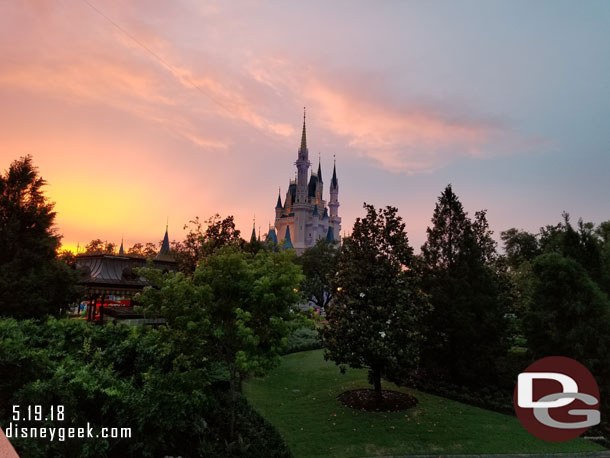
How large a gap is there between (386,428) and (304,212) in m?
118

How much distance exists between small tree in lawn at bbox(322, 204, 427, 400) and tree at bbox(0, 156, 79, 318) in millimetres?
13959

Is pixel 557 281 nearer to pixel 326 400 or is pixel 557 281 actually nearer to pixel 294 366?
pixel 326 400

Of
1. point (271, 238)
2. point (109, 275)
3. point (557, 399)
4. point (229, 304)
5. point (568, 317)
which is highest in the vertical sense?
point (271, 238)

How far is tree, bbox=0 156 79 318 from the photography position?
58.3 ft

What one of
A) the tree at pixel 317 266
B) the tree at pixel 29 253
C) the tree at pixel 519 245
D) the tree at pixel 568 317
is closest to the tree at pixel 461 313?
the tree at pixel 568 317

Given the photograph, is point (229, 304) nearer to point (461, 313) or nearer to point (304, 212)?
point (461, 313)

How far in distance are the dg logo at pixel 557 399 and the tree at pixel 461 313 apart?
7.22ft

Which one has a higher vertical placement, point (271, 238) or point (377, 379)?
point (271, 238)

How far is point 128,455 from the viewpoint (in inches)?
359

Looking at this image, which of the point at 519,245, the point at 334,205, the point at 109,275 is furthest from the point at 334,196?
the point at 109,275

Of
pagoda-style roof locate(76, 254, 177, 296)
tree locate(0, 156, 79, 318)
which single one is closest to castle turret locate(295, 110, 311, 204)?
pagoda-style roof locate(76, 254, 177, 296)

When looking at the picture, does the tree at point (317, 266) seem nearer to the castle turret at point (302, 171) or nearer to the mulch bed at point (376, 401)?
the mulch bed at point (376, 401)

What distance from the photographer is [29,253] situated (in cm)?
1873

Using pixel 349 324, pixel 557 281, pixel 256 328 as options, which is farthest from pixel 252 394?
pixel 557 281
